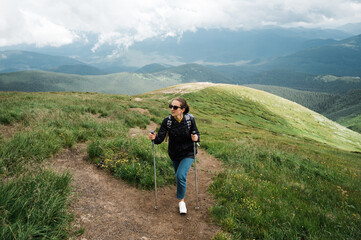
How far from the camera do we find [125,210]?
531cm

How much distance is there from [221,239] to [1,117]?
11.5 meters

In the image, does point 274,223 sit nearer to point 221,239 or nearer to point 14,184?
point 221,239

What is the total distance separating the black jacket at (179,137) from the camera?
5812 millimetres

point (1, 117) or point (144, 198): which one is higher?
point (1, 117)

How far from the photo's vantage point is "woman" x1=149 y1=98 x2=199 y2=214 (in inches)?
226

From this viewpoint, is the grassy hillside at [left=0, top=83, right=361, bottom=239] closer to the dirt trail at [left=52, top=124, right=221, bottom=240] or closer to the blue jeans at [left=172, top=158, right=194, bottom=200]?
the dirt trail at [left=52, top=124, right=221, bottom=240]

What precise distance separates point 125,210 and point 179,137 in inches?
102

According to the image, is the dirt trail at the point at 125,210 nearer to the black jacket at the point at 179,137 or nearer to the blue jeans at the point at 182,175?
the blue jeans at the point at 182,175

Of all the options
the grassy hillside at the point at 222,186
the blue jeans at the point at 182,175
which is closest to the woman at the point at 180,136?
the blue jeans at the point at 182,175

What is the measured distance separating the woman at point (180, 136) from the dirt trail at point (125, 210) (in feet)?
1.87

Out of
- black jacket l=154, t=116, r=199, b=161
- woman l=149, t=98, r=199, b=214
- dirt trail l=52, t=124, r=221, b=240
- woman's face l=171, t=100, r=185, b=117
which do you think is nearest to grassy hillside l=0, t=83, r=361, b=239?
dirt trail l=52, t=124, r=221, b=240

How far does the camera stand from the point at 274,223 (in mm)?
5090

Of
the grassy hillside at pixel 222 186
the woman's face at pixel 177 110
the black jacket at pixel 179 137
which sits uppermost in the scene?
the woman's face at pixel 177 110

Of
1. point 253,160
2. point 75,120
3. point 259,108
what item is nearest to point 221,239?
point 253,160
